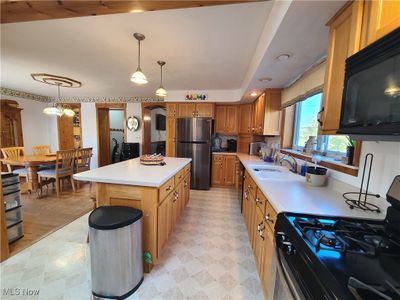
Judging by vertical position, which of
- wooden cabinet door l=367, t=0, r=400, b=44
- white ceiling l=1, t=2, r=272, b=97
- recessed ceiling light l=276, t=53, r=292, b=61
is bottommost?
wooden cabinet door l=367, t=0, r=400, b=44

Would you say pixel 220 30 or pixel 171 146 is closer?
pixel 220 30

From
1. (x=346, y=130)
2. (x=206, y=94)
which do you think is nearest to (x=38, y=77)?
(x=206, y=94)

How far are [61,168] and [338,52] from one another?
186 inches

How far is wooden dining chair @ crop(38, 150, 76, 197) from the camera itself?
3469 mm

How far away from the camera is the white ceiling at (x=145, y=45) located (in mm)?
1624

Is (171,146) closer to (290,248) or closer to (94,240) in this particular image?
(94,240)

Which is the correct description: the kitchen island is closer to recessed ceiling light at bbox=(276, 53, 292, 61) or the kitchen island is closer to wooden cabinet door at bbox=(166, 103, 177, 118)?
recessed ceiling light at bbox=(276, 53, 292, 61)

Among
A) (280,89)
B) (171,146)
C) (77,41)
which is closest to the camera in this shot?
(77,41)

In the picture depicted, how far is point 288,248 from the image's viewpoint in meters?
0.82

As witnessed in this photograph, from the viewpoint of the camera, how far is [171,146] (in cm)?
442

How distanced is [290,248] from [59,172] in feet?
14.2

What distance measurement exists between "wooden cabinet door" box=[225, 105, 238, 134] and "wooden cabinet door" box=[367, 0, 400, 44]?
3.70 meters

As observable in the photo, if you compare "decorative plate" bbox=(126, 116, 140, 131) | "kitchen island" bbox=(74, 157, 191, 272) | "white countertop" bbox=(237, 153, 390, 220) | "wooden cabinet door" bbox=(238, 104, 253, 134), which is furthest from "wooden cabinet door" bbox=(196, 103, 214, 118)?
"white countertop" bbox=(237, 153, 390, 220)

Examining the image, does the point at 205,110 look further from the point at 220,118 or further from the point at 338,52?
the point at 338,52
